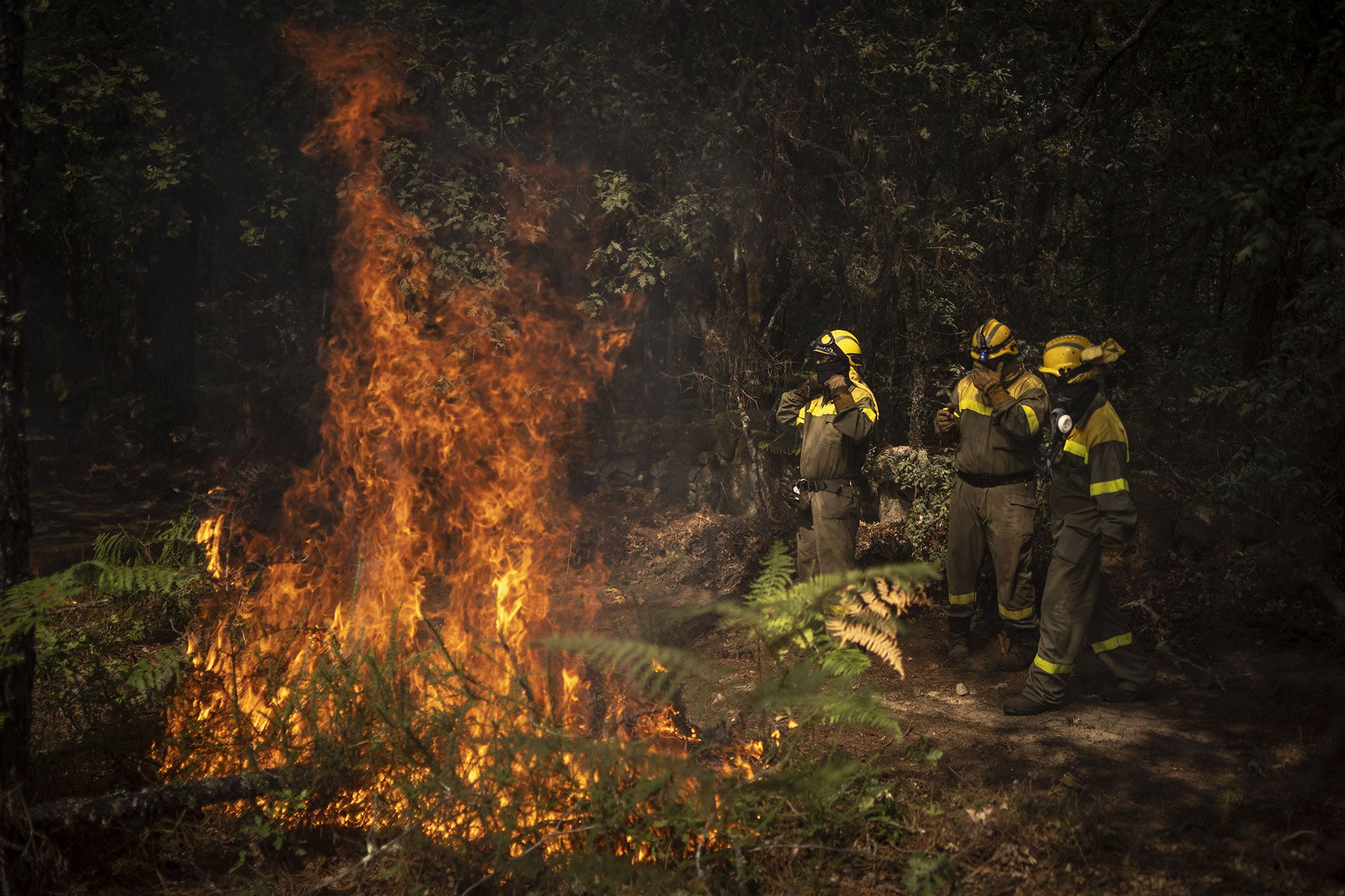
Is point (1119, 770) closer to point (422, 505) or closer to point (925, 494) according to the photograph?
point (925, 494)

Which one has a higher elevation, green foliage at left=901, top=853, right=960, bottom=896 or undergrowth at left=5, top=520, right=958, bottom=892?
undergrowth at left=5, top=520, right=958, bottom=892

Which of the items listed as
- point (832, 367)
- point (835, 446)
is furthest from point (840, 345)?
point (835, 446)

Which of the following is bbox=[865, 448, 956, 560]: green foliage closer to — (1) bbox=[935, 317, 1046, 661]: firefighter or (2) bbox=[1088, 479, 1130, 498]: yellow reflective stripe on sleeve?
(1) bbox=[935, 317, 1046, 661]: firefighter

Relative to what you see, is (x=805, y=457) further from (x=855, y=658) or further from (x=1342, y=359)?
(x=1342, y=359)

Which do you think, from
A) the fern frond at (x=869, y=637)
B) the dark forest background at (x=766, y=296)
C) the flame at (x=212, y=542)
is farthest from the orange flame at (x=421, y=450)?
the fern frond at (x=869, y=637)

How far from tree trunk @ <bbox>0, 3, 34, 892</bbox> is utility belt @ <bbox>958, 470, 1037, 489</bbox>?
599 cm

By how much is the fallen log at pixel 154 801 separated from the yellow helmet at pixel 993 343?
5323mm

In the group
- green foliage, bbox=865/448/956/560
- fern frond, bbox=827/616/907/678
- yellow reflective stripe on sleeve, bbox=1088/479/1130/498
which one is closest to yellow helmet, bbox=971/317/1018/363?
yellow reflective stripe on sleeve, bbox=1088/479/1130/498

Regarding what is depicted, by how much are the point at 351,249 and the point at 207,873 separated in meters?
9.80

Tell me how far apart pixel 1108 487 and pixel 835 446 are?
6.88 ft

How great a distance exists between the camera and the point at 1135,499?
28.3 feet

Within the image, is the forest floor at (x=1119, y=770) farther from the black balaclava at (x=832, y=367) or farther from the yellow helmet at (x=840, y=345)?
the yellow helmet at (x=840, y=345)

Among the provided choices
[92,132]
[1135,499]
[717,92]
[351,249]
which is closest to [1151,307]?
[1135,499]

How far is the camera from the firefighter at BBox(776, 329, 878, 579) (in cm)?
709
